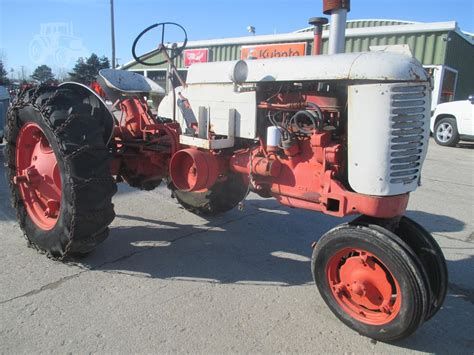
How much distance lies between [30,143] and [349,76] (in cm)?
274

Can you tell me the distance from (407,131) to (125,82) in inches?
107

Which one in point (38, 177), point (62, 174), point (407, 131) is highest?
point (407, 131)

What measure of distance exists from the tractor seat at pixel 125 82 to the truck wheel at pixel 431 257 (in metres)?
2.65

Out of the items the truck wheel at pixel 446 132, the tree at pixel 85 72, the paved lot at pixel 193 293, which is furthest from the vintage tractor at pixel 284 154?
the truck wheel at pixel 446 132

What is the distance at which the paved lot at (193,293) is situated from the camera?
230cm

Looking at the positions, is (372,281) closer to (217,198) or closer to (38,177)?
(217,198)

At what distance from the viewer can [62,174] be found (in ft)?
9.81

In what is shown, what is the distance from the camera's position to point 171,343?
227cm

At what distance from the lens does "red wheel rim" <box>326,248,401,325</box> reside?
A: 7.63 ft

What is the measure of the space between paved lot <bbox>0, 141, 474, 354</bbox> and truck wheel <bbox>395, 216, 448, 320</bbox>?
0.24m

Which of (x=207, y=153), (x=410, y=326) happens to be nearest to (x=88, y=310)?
(x=207, y=153)

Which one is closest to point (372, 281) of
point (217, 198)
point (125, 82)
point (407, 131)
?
point (407, 131)

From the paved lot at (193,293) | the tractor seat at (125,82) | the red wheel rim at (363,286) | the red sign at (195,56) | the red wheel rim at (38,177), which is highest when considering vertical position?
the red sign at (195,56)

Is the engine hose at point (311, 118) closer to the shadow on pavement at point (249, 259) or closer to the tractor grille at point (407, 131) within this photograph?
the tractor grille at point (407, 131)
